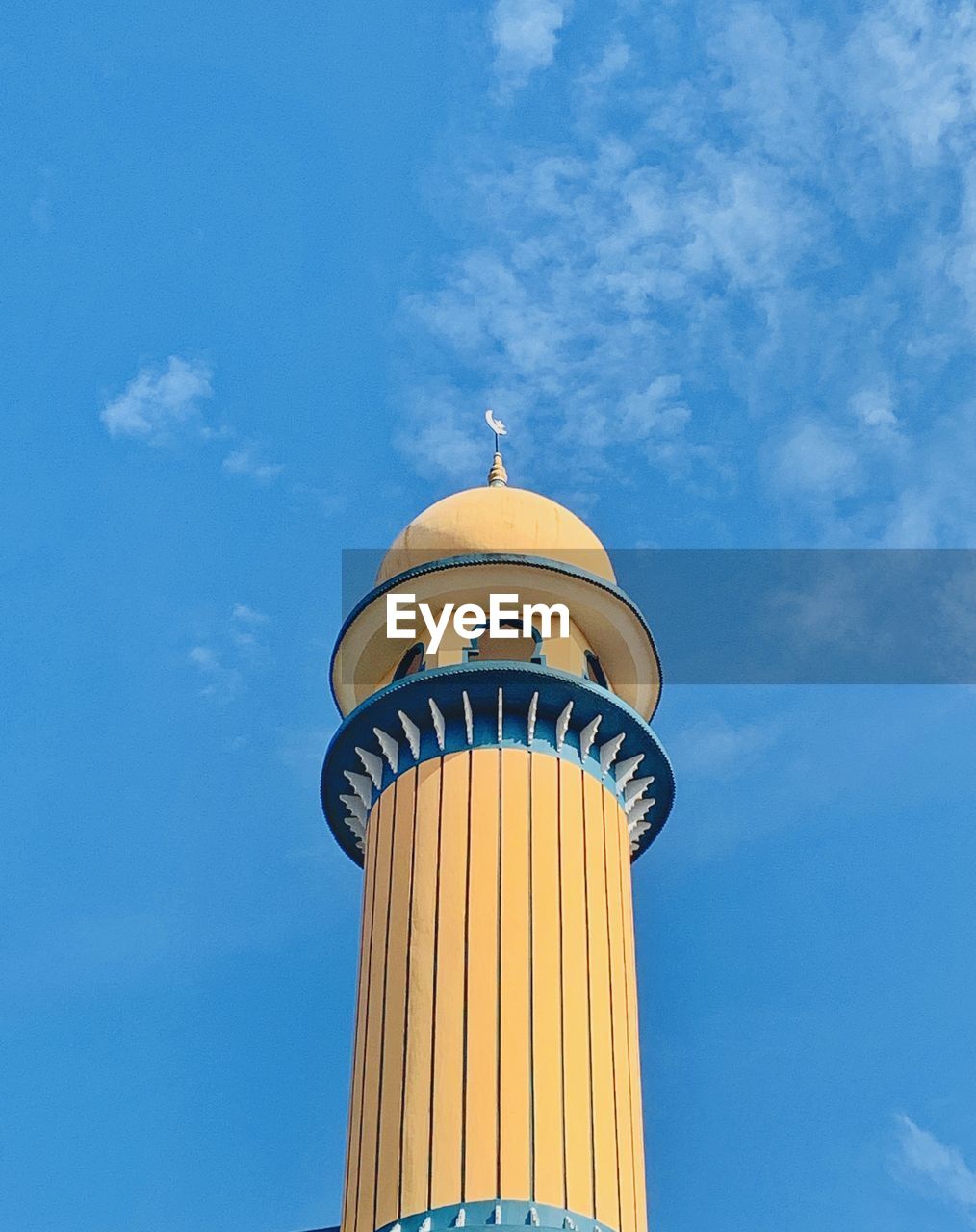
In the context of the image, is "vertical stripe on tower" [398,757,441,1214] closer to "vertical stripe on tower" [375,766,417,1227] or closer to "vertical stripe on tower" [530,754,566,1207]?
"vertical stripe on tower" [375,766,417,1227]

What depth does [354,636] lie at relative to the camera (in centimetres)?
2288

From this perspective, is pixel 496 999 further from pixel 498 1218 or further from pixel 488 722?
pixel 488 722

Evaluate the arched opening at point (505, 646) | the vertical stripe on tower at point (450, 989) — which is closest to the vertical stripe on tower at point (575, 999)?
the vertical stripe on tower at point (450, 989)

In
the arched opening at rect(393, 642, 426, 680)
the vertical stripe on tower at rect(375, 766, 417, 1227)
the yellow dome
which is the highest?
the yellow dome

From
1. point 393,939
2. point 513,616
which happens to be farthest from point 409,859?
point 513,616

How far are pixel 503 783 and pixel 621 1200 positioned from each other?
16.0ft

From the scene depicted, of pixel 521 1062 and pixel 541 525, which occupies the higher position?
pixel 541 525

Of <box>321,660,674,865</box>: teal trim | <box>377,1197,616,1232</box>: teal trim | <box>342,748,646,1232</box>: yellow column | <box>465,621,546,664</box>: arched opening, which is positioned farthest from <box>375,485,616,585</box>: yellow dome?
<box>377,1197,616,1232</box>: teal trim

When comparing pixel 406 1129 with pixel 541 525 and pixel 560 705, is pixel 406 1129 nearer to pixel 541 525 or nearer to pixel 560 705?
pixel 560 705

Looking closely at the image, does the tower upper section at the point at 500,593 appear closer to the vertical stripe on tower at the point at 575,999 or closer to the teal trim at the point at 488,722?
the teal trim at the point at 488,722

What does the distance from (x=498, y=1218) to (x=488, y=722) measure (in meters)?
6.07

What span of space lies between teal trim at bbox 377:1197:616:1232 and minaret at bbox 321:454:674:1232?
0.02 metres

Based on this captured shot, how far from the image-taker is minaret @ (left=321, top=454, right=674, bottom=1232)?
17.8 meters

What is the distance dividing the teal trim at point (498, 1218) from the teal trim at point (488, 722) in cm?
555
